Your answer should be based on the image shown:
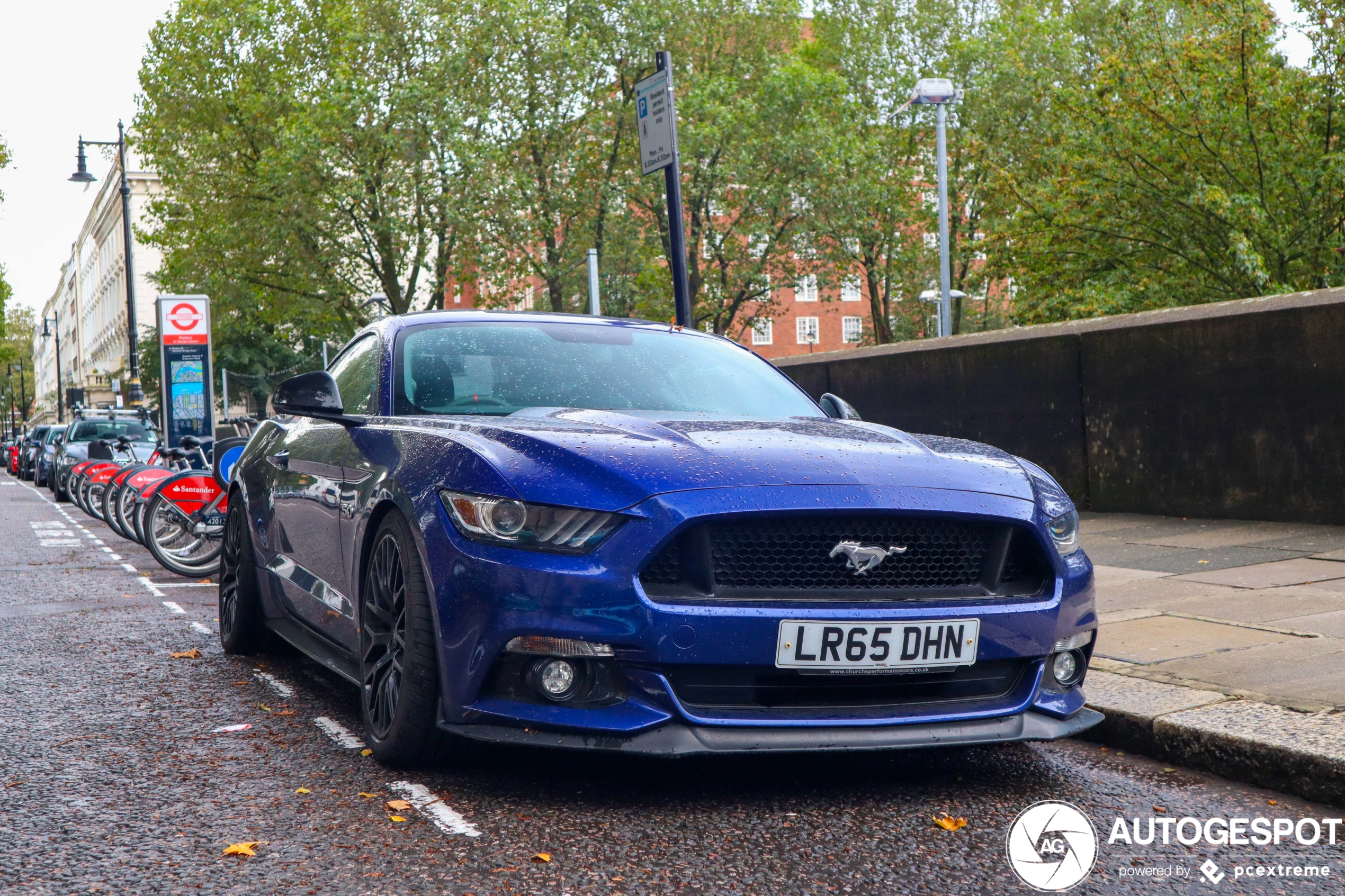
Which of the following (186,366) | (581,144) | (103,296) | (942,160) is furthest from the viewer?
(103,296)

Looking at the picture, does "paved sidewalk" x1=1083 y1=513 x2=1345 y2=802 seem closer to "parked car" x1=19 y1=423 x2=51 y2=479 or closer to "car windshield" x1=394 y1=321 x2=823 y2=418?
"car windshield" x1=394 y1=321 x2=823 y2=418

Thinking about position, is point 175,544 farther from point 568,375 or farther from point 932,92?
point 932,92

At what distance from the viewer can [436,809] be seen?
3.60 m

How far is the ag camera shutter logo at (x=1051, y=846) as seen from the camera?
3.10m

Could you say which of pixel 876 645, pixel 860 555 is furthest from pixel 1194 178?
pixel 876 645

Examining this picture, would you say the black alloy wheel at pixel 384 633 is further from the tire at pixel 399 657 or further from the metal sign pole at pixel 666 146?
the metal sign pole at pixel 666 146

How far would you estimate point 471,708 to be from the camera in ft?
11.7

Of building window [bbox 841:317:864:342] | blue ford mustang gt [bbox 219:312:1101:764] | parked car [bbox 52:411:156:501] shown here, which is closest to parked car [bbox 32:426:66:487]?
parked car [bbox 52:411:156:501]

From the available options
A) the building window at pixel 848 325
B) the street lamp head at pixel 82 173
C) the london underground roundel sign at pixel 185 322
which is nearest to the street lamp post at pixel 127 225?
the street lamp head at pixel 82 173

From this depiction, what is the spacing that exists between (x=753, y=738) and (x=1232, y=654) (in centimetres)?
248

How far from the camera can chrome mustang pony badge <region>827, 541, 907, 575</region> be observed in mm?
3574

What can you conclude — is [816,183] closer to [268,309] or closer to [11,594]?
[268,309]

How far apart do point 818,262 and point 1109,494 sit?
3312 centimetres

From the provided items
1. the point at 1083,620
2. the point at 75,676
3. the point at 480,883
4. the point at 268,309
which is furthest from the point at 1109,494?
the point at 268,309
